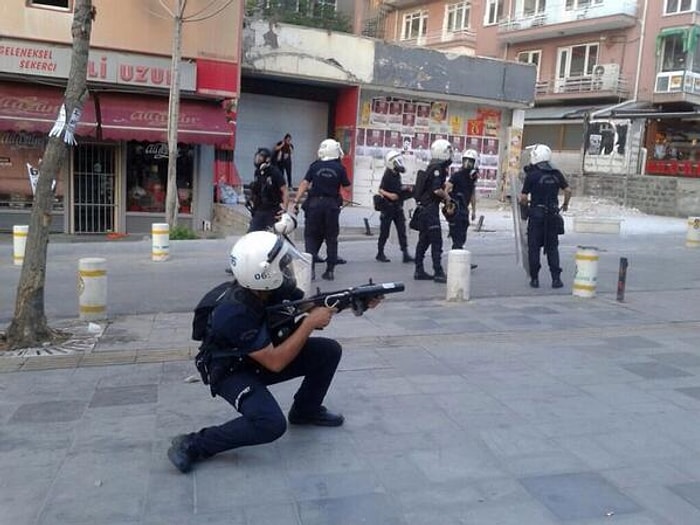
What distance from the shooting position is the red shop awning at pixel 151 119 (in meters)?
15.5

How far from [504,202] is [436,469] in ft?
68.6

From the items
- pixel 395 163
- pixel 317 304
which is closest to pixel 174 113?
pixel 395 163

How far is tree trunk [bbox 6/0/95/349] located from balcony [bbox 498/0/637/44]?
92.3 feet

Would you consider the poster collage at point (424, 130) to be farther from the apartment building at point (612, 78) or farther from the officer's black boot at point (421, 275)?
the officer's black boot at point (421, 275)

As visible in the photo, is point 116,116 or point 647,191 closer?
point 116,116

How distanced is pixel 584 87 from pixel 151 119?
2181cm

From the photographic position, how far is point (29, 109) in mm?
15109

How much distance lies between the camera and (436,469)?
370 cm

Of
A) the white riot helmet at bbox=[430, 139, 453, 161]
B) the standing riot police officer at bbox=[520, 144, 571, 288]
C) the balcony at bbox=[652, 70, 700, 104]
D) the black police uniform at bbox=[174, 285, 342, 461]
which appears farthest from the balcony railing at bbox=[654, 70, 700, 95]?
the black police uniform at bbox=[174, 285, 342, 461]

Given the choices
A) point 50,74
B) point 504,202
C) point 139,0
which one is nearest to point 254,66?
point 139,0

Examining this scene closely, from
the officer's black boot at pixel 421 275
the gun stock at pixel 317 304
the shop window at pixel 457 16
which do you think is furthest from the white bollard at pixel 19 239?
the shop window at pixel 457 16

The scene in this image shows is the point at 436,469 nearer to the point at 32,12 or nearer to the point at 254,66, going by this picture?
the point at 32,12

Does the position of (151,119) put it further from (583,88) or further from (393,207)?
(583,88)

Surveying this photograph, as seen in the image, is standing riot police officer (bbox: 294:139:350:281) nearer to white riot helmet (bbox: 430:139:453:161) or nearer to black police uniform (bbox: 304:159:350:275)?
black police uniform (bbox: 304:159:350:275)
